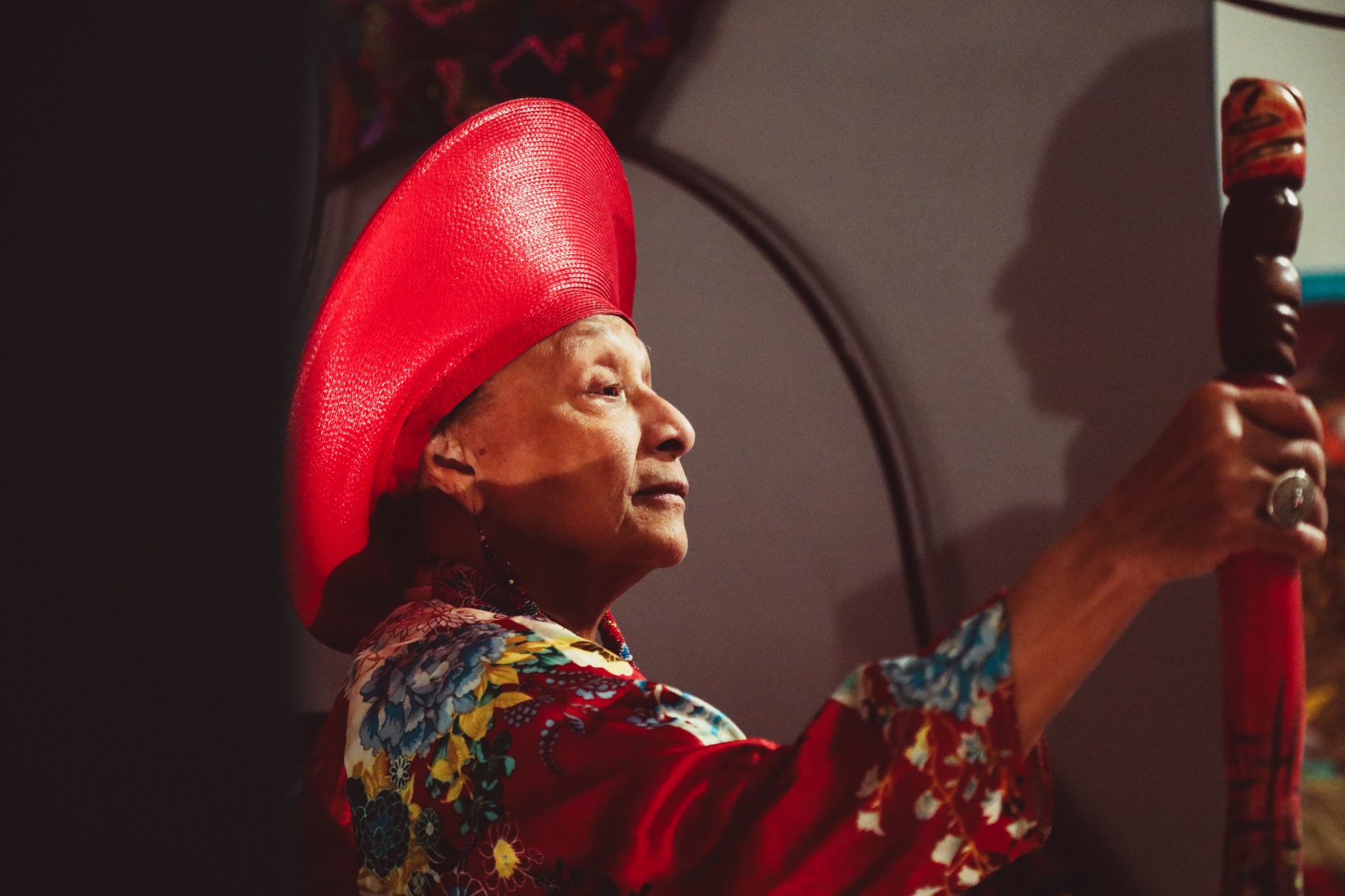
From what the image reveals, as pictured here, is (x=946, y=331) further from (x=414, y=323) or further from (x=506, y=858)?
(x=506, y=858)

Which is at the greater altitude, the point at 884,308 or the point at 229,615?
the point at 884,308

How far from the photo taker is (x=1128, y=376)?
121cm

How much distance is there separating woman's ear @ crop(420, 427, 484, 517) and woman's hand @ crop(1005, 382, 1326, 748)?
21.9 inches

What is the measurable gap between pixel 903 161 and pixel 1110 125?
0.23m

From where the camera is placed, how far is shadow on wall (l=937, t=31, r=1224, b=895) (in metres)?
1.17

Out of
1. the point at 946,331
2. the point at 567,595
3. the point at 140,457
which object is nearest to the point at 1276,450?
the point at 567,595

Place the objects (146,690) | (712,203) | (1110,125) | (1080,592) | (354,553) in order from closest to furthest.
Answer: (1080,592)
(146,690)
(354,553)
(1110,125)
(712,203)

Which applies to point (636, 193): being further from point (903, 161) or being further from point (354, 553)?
point (354, 553)

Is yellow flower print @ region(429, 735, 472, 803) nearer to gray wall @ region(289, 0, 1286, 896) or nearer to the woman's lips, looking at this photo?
the woman's lips

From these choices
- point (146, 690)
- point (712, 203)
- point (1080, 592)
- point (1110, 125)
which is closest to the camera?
point (1080, 592)

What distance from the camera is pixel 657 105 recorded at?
1.33 meters

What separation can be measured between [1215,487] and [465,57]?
1.02m

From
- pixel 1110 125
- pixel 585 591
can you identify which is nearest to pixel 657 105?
pixel 1110 125

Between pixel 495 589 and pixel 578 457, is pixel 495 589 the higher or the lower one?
the lower one
